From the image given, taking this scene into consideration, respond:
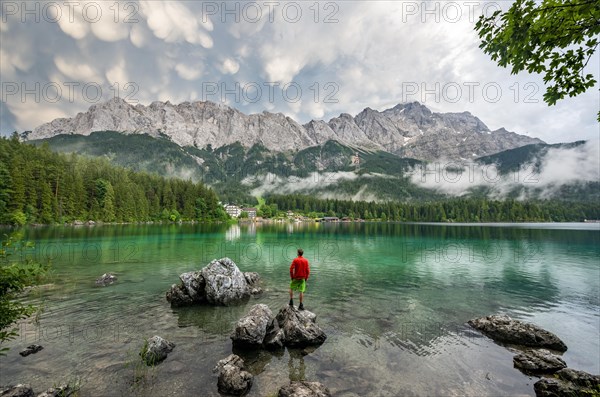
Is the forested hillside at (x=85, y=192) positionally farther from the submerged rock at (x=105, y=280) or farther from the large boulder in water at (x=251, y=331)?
the large boulder in water at (x=251, y=331)

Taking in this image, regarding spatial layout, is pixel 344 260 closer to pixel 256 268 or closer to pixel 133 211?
pixel 256 268

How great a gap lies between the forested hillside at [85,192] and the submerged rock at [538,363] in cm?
9115

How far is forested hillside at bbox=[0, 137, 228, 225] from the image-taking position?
93.9m

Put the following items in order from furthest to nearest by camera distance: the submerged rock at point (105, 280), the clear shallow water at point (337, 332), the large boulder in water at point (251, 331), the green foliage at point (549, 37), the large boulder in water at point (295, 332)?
the submerged rock at point (105, 280), the large boulder in water at point (295, 332), the large boulder in water at point (251, 331), the clear shallow water at point (337, 332), the green foliage at point (549, 37)

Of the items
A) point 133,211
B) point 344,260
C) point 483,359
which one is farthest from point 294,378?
point 133,211

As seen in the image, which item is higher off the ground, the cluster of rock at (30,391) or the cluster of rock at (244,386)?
the cluster of rock at (30,391)

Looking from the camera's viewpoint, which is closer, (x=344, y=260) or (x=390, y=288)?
(x=390, y=288)

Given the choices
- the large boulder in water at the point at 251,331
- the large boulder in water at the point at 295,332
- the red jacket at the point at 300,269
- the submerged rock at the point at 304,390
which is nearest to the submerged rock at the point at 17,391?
the large boulder in water at the point at 251,331

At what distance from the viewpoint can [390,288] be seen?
26.9m

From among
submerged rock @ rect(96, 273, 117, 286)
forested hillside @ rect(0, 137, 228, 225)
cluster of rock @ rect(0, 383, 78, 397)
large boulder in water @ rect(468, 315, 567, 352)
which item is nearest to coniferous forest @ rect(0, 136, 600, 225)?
forested hillside @ rect(0, 137, 228, 225)

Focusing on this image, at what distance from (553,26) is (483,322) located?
16.6m

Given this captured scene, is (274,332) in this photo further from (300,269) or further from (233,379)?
(300,269)

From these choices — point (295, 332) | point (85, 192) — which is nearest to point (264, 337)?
point (295, 332)

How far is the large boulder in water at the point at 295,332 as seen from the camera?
14.3 meters
